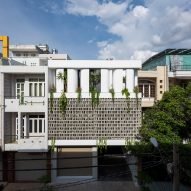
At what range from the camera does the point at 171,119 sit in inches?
595

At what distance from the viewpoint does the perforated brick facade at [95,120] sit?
1647cm

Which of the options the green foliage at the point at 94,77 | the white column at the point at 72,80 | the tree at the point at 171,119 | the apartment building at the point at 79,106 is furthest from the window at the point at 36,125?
the tree at the point at 171,119

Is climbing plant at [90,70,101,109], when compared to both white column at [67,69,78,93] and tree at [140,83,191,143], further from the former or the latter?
tree at [140,83,191,143]

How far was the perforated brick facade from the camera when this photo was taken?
16.5 meters

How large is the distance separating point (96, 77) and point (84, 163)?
203 inches

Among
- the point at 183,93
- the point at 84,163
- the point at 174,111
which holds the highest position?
the point at 183,93

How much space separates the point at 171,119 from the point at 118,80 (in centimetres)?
370

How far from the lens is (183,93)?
607 inches

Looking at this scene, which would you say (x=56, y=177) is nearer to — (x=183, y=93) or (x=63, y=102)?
(x=63, y=102)

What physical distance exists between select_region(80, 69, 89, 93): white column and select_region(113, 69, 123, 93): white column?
5.10 ft

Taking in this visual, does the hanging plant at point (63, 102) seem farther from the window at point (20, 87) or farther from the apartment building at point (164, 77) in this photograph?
the apartment building at point (164, 77)

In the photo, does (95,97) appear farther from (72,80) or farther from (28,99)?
(28,99)

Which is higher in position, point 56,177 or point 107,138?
point 107,138

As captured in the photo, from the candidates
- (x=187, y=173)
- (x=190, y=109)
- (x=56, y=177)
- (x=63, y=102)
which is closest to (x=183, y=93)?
(x=190, y=109)
